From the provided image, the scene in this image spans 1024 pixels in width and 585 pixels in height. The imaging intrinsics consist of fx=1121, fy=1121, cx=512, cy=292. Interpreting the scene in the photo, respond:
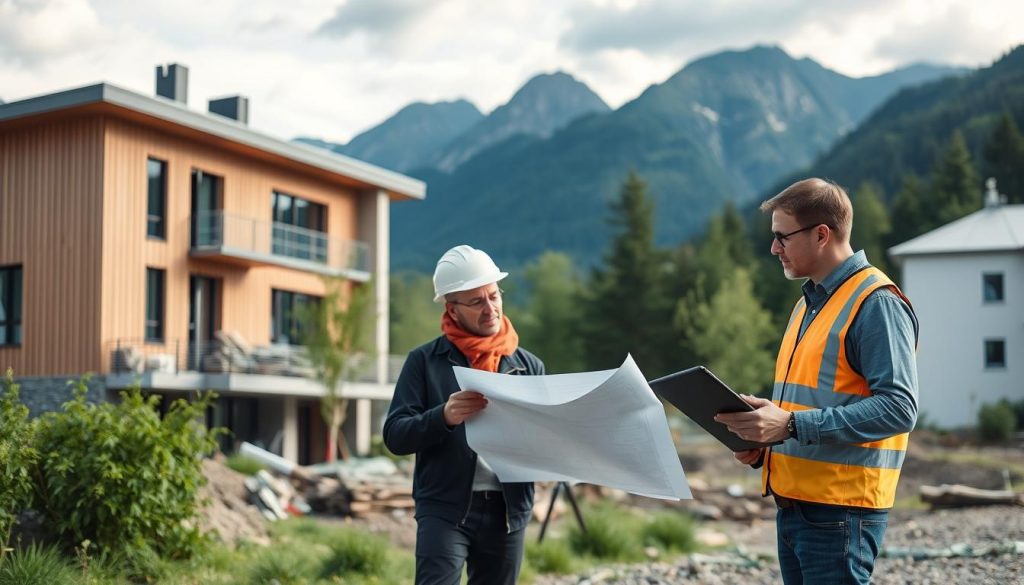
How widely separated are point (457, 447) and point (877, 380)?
1.76 m

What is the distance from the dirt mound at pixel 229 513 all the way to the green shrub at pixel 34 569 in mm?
1689

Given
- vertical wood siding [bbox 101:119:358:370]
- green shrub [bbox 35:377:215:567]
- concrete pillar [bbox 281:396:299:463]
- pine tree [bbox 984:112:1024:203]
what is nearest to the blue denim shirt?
green shrub [bbox 35:377:215:567]

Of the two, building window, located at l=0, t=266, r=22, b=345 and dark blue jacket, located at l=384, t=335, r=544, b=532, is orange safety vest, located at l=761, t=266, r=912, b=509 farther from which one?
building window, located at l=0, t=266, r=22, b=345

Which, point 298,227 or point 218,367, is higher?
point 298,227

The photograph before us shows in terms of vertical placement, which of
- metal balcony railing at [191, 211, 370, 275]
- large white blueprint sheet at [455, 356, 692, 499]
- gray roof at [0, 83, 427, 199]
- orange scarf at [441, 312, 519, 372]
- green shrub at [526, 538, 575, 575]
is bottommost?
green shrub at [526, 538, 575, 575]

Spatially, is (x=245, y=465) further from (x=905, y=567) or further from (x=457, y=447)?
(x=457, y=447)

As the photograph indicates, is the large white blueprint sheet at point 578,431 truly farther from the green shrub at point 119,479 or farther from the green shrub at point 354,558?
the green shrub at point 354,558

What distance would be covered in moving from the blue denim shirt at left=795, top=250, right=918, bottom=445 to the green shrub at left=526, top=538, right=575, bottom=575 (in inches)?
282

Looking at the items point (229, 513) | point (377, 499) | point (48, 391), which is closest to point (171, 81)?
point (48, 391)

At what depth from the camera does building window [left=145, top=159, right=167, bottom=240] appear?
28.2 metres

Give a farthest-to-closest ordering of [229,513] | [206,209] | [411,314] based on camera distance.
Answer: [411,314], [206,209], [229,513]

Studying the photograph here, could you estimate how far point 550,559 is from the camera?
1027 cm

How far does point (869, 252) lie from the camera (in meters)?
64.2

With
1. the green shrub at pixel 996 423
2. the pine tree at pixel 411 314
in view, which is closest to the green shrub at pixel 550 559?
the green shrub at pixel 996 423
